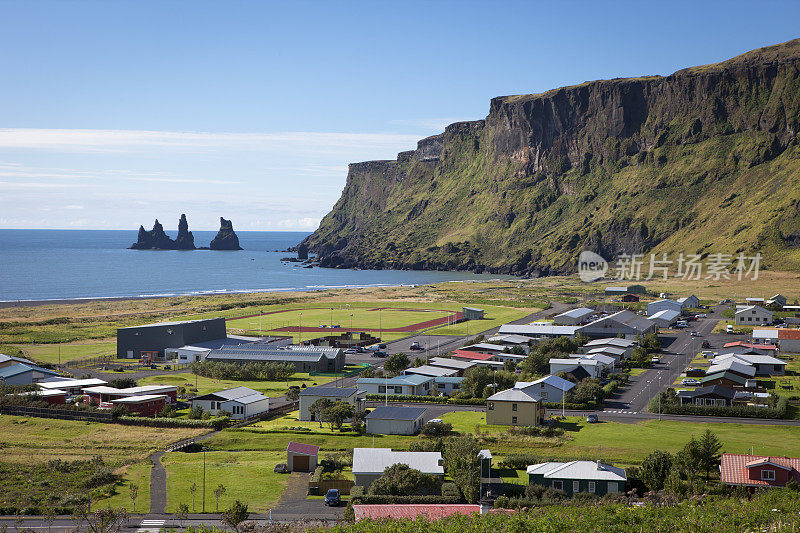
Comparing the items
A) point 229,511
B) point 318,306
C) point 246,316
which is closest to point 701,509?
point 229,511

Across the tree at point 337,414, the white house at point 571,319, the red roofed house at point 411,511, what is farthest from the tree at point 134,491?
the white house at point 571,319

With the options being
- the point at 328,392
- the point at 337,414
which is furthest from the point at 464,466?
the point at 328,392

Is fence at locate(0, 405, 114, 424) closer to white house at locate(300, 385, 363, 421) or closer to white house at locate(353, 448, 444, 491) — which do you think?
white house at locate(300, 385, 363, 421)

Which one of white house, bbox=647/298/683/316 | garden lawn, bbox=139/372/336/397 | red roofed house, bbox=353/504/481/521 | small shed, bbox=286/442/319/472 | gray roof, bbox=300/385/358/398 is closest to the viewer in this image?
red roofed house, bbox=353/504/481/521

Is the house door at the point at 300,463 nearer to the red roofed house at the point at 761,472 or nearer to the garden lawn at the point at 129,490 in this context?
the garden lawn at the point at 129,490

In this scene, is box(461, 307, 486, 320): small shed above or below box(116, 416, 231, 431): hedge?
above

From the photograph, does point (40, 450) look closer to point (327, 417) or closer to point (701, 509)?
point (327, 417)

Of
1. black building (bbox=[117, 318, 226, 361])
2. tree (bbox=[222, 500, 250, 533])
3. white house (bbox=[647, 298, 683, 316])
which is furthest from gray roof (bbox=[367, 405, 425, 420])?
white house (bbox=[647, 298, 683, 316])

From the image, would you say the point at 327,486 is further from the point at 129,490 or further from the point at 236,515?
the point at 129,490
